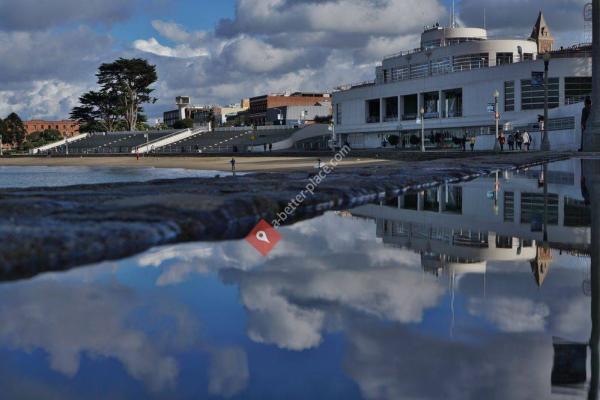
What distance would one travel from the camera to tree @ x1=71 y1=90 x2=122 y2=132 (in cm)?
13025

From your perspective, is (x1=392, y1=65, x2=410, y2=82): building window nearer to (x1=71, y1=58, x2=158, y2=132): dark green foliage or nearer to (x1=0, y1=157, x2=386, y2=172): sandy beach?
(x1=0, y1=157, x2=386, y2=172): sandy beach

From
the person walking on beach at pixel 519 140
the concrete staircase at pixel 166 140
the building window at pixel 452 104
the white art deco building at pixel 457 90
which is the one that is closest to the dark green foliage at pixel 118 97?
the concrete staircase at pixel 166 140

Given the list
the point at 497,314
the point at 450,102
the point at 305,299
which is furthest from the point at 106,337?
the point at 450,102

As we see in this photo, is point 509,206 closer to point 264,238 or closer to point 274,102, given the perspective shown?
point 264,238

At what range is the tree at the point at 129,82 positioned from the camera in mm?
124562

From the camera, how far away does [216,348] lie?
7.82 feet

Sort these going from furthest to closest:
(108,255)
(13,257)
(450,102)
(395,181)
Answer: (450,102), (395,181), (108,255), (13,257)

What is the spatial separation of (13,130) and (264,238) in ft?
558

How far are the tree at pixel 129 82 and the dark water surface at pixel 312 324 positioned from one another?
126 m

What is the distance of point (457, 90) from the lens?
7888 centimetres

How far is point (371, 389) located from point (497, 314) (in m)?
0.95

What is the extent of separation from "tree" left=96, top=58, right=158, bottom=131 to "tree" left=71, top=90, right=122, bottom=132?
146 centimetres

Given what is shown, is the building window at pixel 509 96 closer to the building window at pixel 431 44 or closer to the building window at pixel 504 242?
the building window at pixel 431 44

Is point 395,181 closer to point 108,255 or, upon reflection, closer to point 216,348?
point 108,255
